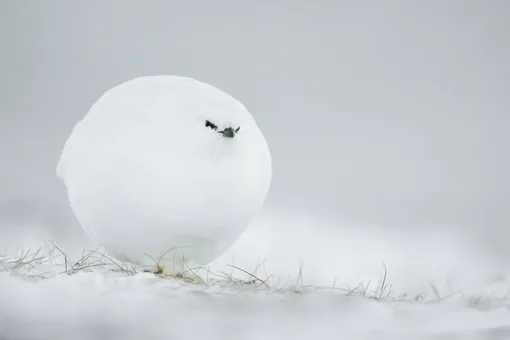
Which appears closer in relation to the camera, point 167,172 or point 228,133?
point 167,172

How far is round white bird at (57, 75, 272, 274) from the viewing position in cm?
246

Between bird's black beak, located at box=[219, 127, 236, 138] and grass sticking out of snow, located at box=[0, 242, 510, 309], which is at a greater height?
bird's black beak, located at box=[219, 127, 236, 138]

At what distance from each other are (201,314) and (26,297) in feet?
2.01

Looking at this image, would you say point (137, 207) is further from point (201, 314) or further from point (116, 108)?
point (201, 314)

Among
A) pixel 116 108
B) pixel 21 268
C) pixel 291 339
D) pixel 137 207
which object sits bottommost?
pixel 291 339

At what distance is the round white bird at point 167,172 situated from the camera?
8.05ft

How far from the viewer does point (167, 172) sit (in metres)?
2.43

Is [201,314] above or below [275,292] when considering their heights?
below

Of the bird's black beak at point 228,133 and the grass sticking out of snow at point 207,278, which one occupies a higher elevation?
the bird's black beak at point 228,133

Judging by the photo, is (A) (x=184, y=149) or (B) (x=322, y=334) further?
(A) (x=184, y=149)

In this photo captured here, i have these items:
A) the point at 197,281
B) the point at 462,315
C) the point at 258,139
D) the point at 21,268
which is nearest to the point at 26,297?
the point at 21,268

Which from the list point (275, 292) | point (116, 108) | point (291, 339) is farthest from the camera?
point (116, 108)

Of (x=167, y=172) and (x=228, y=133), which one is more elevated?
(x=228, y=133)

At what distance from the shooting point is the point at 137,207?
8.10ft
